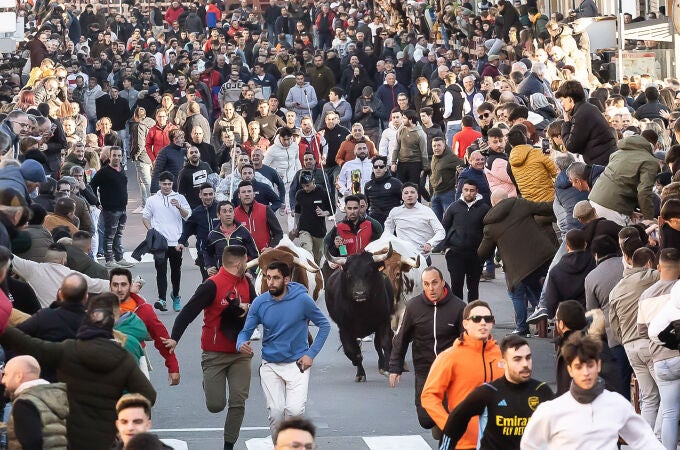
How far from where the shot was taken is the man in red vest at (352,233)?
67.8 feet

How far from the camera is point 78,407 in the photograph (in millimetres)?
12727

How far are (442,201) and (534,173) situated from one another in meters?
5.26

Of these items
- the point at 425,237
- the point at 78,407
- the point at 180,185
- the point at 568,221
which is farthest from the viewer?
the point at 180,185

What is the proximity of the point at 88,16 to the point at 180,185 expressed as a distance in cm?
2843

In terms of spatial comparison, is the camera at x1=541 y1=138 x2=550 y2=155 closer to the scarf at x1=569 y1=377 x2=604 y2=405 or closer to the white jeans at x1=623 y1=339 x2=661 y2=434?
the white jeans at x1=623 y1=339 x2=661 y2=434

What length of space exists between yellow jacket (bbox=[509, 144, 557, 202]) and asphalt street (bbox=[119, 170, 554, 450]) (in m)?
1.61

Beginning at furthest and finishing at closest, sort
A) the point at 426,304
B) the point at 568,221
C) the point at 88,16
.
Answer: the point at 88,16
the point at 568,221
the point at 426,304

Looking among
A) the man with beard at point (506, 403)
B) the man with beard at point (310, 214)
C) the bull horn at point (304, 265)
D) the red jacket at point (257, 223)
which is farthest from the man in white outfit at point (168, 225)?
the man with beard at point (506, 403)

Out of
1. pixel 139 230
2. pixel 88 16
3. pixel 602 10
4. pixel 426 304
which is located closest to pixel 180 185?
pixel 139 230

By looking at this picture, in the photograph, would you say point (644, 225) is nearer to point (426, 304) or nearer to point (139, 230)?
point (426, 304)

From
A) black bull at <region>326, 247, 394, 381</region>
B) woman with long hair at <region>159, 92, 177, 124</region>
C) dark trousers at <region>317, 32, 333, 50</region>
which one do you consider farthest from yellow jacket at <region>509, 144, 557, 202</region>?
dark trousers at <region>317, 32, 333, 50</region>

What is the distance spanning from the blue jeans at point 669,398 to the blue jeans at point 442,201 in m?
11.7

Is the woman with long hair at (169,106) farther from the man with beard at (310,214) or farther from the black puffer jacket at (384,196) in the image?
the man with beard at (310,214)

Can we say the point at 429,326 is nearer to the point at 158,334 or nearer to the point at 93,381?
the point at 158,334
